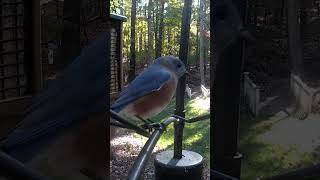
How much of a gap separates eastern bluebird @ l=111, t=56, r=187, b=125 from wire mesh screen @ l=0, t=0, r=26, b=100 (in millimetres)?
308

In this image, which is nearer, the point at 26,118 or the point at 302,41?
the point at 26,118

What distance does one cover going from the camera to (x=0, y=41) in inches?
36.2

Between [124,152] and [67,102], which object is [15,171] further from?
[124,152]

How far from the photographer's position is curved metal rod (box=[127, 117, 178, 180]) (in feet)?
3.64

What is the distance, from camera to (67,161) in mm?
1117

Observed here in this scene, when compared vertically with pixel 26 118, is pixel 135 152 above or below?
below

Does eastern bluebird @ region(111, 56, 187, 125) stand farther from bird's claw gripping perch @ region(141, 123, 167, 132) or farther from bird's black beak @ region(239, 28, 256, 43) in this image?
bird's black beak @ region(239, 28, 256, 43)

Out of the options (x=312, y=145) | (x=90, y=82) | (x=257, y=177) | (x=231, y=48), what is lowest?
(x=257, y=177)

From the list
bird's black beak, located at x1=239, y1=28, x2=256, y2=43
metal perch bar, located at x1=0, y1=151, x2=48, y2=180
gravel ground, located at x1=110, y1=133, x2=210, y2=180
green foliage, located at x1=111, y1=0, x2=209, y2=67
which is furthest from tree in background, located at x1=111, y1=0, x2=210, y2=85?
metal perch bar, located at x1=0, y1=151, x2=48, y2=180

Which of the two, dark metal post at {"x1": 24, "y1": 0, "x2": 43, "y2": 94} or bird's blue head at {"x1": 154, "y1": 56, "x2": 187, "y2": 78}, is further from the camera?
bird's blue head at {"x1": 154, "y1": 56, "x2": 187, "y2": 78}

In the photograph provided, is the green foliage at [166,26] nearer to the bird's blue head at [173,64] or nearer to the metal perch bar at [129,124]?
the bird's blue head at [173,64]

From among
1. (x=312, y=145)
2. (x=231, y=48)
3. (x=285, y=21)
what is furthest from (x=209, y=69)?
(x=312, y=145)

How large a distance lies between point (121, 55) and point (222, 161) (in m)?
0.44

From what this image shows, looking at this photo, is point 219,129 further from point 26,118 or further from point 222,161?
point 26,118
